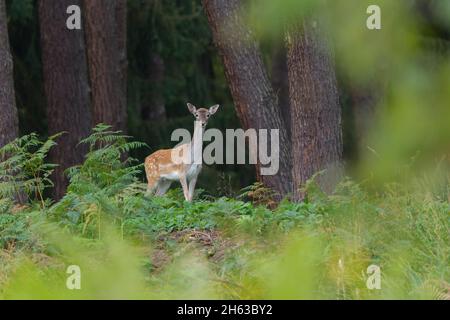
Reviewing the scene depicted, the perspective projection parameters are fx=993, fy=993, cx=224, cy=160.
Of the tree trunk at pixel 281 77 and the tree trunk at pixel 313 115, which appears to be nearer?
the tree trunk at pixel 313 115

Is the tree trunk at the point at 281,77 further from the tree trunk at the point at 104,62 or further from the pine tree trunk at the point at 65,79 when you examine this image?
the pine tree trunk at the point at 65,79

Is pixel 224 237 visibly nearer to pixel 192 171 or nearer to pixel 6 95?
pixel 6 95

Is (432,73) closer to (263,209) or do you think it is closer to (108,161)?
(263,209)

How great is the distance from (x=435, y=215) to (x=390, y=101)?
5511 millimetres

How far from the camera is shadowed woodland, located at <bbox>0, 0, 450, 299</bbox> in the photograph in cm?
271

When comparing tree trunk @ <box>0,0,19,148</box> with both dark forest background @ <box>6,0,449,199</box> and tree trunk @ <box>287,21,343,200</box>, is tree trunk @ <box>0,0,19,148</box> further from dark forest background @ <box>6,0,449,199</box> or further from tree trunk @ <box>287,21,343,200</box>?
dark forest background @ <box>6,0,449,199</box>

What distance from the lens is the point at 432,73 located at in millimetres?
2652


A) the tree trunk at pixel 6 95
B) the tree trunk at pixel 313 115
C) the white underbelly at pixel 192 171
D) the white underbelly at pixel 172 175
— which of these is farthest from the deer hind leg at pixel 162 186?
the tree trunk at pixel 313 115

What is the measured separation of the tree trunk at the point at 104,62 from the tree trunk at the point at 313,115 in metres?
7.12

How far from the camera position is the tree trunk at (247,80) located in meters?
11.7

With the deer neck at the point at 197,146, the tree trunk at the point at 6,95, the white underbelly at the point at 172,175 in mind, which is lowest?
the white underbelly at the point at 172,175

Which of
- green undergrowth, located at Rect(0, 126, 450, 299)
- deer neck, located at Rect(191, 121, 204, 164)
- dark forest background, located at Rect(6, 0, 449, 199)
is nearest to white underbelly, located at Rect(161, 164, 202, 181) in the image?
deer neck, located at Rect(191, 121, 204, 164)

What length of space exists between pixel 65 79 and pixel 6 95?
453cm
